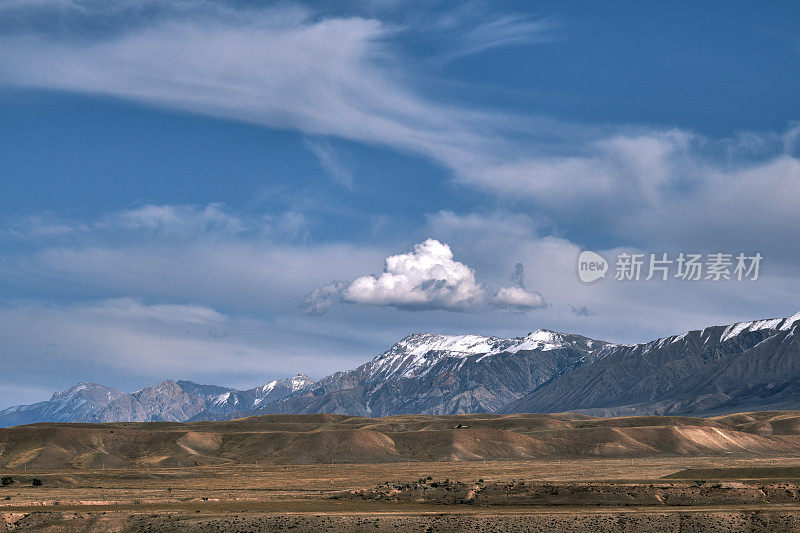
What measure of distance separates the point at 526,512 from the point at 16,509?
184 feet

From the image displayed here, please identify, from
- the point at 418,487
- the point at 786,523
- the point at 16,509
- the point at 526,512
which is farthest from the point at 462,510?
the point at 16,509

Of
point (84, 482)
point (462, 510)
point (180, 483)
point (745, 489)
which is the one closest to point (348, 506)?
point (462, 510)

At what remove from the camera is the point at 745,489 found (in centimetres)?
9450

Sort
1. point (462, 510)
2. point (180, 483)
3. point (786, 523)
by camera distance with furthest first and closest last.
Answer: point (180, 483), point (462, 510), point (786, 523)

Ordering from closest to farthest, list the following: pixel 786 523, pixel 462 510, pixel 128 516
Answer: pixel 786 523
pixel 128 516
pixel 462 510

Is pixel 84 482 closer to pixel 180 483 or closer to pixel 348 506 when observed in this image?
pixel 180 483

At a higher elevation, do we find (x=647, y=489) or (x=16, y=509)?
(x=647, y=489)

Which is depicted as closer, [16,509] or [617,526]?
[617,526]

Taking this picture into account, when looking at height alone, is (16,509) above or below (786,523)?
below

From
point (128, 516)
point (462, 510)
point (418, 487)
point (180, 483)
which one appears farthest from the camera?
point (180, 483)

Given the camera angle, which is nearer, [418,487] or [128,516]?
[128,516]

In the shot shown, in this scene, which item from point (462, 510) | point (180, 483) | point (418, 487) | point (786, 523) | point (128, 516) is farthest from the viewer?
point (180, 483)

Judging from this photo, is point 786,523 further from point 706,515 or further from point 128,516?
point 128,516

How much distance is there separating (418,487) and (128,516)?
38850 millimetres
